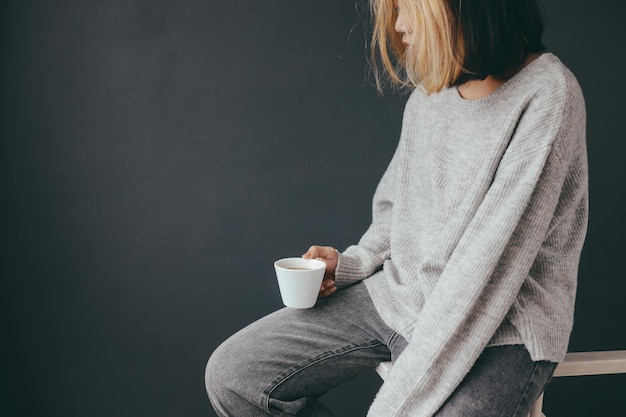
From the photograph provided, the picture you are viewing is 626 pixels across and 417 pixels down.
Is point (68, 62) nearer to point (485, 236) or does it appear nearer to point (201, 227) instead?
point (201, 227)

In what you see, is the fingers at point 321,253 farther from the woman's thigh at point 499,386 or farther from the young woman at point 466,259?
the woman's thigh at point 499,386

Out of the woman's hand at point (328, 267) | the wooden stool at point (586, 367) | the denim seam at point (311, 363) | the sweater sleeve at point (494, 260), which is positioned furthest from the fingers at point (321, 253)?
the wooden stool at point (586, 367)

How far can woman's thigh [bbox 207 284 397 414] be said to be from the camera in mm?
1063

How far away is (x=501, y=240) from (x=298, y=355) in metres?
0.41

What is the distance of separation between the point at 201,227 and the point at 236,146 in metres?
0.21

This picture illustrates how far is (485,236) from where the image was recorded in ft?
2.90

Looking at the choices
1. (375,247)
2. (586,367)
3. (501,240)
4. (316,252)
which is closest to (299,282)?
(316,252)

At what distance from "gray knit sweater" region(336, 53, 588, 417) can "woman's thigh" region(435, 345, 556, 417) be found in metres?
0.02

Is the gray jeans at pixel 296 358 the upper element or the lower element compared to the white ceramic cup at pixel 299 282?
lower

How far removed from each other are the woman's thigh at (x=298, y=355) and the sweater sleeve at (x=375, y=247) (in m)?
0.07

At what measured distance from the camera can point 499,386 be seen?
2.86 feet

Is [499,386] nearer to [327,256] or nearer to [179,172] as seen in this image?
[327,256]

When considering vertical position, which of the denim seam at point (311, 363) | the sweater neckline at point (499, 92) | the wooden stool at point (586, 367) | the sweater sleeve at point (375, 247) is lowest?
the wooden stool at point (586, 367)

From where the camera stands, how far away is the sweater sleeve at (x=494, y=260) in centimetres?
88
